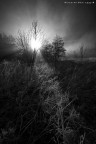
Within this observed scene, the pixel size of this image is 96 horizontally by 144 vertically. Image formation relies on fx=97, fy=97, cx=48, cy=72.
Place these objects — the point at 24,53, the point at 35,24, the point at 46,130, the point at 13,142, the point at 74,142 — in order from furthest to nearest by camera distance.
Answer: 1. the point at 24,53
2. the point at 35,24
3. the point at 46,130
4. the point at 74,142
5. the point at 13,142

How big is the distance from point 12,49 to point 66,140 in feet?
75.8

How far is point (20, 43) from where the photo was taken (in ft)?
46.0

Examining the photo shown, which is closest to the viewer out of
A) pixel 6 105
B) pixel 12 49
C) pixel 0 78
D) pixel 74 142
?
pixel 74 142

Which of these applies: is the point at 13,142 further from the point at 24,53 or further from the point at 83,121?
the point at 24,53

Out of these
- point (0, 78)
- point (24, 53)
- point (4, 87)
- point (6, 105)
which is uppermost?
point (24, 53)

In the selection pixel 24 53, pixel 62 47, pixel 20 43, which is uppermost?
pixel 62 47

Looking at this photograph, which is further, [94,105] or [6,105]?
[94,105]

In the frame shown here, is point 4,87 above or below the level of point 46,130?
above

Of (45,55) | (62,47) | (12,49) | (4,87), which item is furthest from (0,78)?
(62,47)

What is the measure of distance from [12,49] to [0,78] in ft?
69.0

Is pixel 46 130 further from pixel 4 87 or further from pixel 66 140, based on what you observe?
pixel 4 87

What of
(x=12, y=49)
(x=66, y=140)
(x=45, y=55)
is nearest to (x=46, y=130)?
(x=66, y=140)

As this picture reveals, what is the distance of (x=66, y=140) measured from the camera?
139cm

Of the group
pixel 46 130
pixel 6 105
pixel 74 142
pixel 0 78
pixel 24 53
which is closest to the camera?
pixel 74 142
